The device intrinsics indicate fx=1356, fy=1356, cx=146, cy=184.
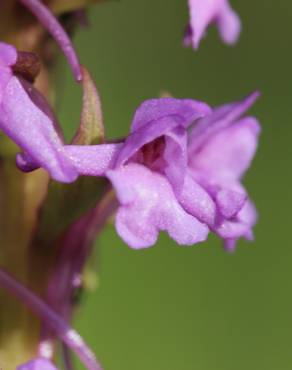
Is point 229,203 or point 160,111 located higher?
point 160,111

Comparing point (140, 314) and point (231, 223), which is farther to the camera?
point (140, 314)

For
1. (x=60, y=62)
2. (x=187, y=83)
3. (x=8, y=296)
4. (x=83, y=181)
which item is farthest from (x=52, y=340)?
(x=187, y=83)

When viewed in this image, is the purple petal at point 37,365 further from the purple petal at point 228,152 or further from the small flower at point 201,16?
the small flower at point 201,16

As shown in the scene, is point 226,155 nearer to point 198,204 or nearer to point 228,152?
point 228,152

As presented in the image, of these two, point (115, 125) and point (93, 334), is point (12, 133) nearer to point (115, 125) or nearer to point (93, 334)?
point (93, 334)

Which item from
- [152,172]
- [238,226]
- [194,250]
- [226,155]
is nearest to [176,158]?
[152,172]

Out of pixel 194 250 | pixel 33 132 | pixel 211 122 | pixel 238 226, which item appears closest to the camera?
pixel 33 132
